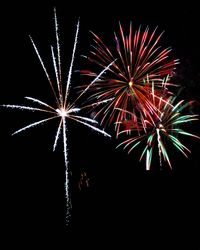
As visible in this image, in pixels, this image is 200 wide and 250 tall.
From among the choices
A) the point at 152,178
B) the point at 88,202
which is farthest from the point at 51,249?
the point at 152,178

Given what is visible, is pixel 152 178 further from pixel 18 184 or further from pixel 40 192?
pixel 18 184

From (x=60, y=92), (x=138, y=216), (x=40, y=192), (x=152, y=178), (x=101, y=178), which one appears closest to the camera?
(x=60, y=92)

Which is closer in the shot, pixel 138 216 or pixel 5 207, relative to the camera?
pixel 138 216

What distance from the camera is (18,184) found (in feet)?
40.3

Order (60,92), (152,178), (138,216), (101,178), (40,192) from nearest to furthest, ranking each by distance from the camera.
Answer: (60,92) → (138,216) → (152,178) → (40,192) → (101,178)

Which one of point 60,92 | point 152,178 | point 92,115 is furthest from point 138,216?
point 60,92

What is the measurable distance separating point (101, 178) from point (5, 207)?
11.7 ft

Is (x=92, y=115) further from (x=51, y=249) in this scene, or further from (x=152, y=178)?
(x=51, y=249)

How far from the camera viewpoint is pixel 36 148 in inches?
517

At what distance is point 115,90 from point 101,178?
474 cm

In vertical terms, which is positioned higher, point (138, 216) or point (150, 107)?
point (150, 107)

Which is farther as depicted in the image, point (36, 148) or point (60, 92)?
point (36, 148)

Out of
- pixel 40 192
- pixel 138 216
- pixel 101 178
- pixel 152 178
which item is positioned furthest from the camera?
pixel 101 178

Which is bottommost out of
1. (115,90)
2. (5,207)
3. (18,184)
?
(5,207)
